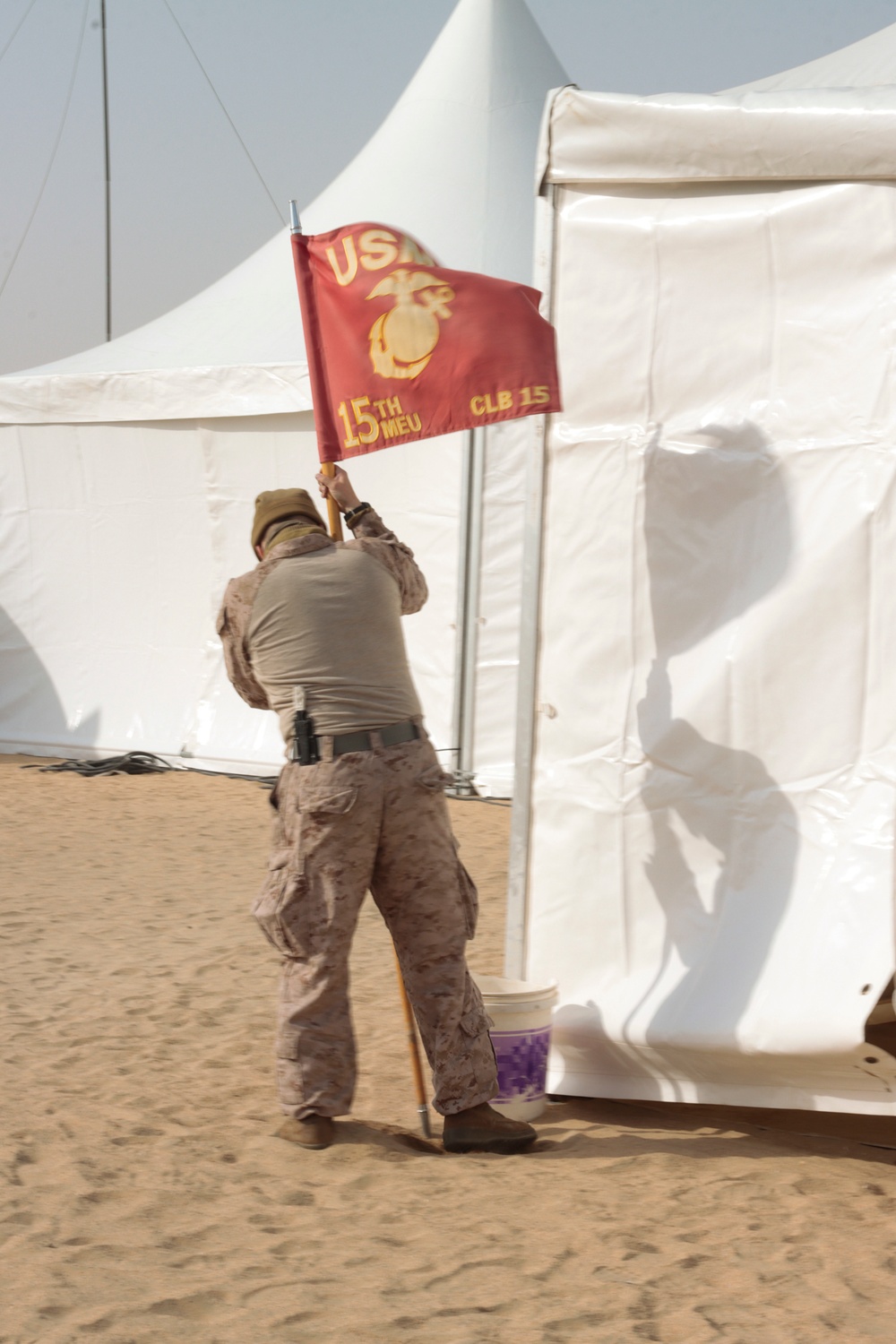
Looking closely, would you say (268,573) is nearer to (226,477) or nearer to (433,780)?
(433,780)

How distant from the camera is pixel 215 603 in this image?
32.5 feet

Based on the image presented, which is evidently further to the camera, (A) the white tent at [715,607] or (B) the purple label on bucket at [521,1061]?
(B) the purple label on bucket at [521,1061]

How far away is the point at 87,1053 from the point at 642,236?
2858 millimetres

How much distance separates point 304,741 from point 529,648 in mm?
732

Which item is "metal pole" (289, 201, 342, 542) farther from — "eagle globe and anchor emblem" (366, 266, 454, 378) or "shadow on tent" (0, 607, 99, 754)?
"shadow on tent" (0, 607, 99, 754)

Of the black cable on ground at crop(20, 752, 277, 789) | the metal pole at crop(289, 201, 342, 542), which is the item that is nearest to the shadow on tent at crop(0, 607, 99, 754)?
the black cable on ground at crop(20, 752, 277, 789)

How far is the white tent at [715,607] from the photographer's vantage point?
3297mm

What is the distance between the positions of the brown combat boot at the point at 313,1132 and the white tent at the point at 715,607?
2.23 feet

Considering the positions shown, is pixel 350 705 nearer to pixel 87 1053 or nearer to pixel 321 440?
pixel 321 440

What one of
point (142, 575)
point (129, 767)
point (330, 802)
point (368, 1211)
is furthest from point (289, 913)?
point (142, 575)

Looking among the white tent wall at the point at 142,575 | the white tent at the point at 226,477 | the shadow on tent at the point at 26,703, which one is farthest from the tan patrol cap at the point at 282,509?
the shadow on tent at the point at 26,703

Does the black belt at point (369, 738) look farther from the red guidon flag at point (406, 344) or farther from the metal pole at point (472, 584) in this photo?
the metal pole at point (472, 584)

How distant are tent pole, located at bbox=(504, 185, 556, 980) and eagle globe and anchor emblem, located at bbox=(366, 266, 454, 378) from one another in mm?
318

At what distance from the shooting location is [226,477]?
9734 millimetres
